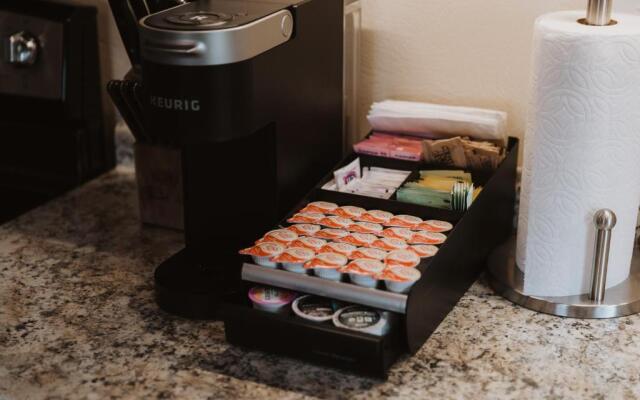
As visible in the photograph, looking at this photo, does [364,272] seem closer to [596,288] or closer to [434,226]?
[434,226]

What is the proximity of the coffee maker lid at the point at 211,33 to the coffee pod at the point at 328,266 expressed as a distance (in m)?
0.20

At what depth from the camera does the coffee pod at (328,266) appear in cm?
85

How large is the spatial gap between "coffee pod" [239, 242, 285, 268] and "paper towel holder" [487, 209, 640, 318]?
276 millimetres

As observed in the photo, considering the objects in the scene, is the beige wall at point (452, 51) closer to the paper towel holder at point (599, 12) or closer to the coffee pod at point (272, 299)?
the paper towel holder at point (599, 12)

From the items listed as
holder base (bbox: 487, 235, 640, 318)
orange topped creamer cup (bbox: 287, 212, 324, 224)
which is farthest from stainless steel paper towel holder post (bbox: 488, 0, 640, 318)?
orange topped creamer cup (bbox: 287, 212, 324, 224)

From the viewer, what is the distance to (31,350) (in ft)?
2.97

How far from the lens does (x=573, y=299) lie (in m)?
0.96

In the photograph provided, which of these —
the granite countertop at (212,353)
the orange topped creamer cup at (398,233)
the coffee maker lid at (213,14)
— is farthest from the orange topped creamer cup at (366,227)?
the coffee maker lid at (213,14)

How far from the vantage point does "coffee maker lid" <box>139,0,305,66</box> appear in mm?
819

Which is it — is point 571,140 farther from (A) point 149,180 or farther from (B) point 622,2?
(A) point 149,180

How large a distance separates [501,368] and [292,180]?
1.00 ft

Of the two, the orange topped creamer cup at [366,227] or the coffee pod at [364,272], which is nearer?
the coffee pod at [364,272]

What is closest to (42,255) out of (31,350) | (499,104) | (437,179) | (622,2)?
(31,350)

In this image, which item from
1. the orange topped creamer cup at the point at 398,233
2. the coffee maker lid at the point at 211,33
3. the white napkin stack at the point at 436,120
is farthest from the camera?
the white napkin stack at the point at 436,120
